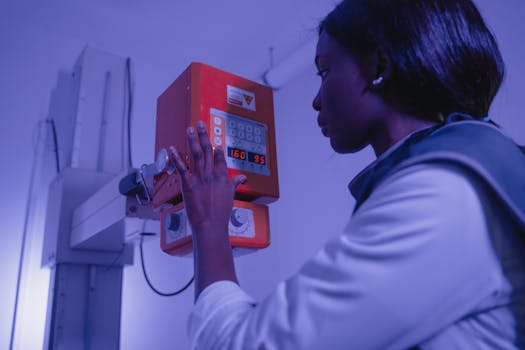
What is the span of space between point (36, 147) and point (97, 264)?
67 centimetres

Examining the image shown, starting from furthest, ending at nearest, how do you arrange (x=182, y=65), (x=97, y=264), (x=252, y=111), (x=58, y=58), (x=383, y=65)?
1. (x=182, y=65)
2. (x=58, y=58)
3. (x=97, y=264)
4. (x=252, y=111)
5. (x=383, y=65)

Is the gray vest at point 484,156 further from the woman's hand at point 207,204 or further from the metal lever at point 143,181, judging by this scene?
the metal lever at point 143,181

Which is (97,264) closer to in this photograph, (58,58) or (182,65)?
(58,58)

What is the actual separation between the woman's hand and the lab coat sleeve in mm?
179

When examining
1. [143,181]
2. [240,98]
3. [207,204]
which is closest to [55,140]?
[143,181]

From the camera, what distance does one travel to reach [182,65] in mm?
2295

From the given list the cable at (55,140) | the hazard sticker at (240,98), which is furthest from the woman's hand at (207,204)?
the cable at (55,140)

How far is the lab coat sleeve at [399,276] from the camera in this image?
442mm

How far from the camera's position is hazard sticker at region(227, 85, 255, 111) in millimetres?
936

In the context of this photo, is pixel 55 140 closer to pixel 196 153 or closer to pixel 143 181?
pixel 143 181

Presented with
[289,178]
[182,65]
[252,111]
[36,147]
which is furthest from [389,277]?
[182,65]

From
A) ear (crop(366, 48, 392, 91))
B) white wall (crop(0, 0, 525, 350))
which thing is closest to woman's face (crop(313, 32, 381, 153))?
ear (crop(366, 48, 392, 91))

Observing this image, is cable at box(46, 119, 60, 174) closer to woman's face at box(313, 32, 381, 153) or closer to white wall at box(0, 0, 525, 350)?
white wall at box(0, 0, 525, 350)

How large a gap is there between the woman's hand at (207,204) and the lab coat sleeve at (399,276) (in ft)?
0.59
